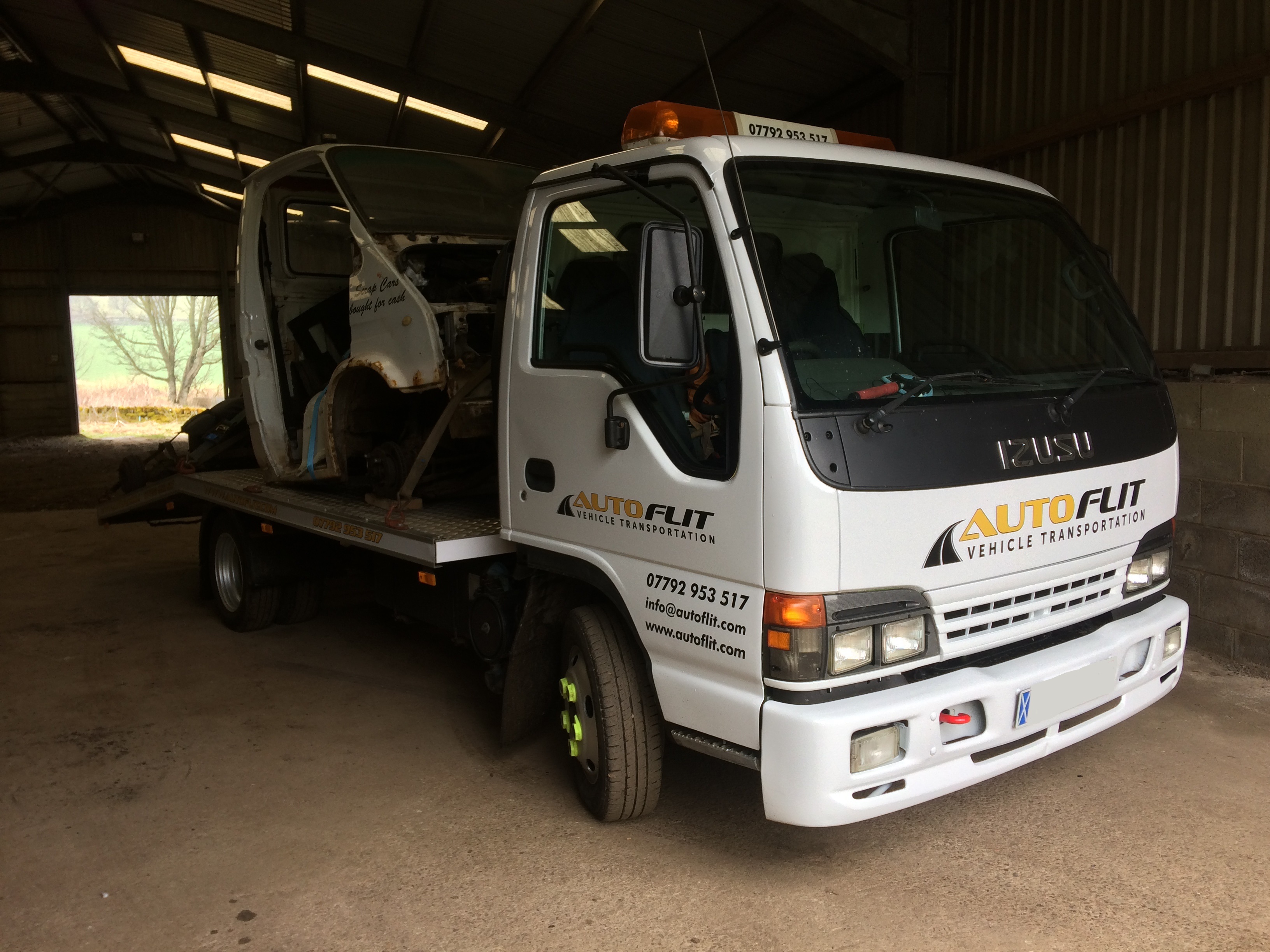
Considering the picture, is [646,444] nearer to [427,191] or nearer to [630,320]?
[630,320]

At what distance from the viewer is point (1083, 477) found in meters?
3.00

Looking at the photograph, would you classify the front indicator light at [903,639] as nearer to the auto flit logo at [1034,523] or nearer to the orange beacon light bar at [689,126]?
the auto flit logo at [1034,523]

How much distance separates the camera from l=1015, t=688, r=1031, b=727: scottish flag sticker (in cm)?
284

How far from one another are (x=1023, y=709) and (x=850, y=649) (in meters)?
0.60

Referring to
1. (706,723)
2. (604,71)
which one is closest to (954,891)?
(706,723)

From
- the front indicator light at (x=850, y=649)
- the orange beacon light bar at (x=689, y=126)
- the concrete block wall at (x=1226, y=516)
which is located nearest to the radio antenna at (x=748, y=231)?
the orange beacon light bar at (x=689, y=126)

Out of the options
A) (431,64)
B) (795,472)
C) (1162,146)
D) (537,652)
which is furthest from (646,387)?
(431,64)

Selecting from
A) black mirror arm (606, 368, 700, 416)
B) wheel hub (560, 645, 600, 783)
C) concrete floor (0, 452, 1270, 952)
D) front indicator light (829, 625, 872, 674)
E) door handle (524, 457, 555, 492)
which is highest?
black mirror arm (606, 368, 700, 416)

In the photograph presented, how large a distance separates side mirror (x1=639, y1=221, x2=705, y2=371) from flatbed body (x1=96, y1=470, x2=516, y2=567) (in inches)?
56.5

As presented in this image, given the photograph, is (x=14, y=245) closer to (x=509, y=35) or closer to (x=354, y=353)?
(x=509, y=35)

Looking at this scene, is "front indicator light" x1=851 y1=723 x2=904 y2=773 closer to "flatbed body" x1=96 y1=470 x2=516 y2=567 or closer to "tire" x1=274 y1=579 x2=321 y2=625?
"flatbed body" x1=96 y1=470 x2=516 y2=567

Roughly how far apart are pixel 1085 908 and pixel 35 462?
60.2 feet

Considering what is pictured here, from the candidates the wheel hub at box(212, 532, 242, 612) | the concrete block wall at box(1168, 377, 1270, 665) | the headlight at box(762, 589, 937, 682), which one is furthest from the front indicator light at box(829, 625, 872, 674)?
the wheel hub at box(212, 532, 242, 612)

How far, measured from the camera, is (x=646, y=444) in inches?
120
